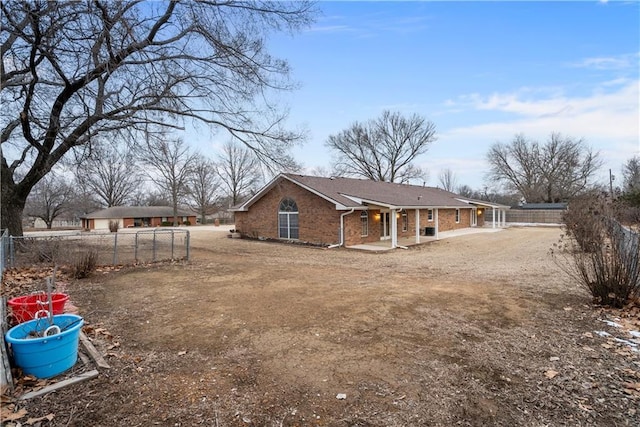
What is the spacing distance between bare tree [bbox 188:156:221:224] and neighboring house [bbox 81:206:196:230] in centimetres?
240

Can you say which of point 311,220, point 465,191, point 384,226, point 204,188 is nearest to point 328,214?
point 311,220

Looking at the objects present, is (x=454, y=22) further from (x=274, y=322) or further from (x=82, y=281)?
(x=82, y=281)

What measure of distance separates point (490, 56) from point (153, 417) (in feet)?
43.2

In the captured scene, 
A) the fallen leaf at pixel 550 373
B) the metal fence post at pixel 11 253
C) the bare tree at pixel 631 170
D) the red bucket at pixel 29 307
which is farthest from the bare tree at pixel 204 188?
the bare tree at pixel 631 170

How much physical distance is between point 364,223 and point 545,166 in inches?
1497

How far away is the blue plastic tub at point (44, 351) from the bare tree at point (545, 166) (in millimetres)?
48762

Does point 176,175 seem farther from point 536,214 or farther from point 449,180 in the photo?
point 449,180

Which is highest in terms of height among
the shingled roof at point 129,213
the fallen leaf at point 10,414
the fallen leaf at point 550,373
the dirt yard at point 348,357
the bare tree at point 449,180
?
the bare tree at point 449,180

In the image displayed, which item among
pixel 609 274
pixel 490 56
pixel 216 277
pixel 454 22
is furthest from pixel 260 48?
pixel 609 274

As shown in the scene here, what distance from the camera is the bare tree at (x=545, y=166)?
41.2 m

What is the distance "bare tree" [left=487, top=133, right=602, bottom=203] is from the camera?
41.2 m

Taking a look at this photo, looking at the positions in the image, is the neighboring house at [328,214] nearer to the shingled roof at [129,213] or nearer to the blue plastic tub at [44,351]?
the blue plastic tub at [44,351]

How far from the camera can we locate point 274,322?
5176mm

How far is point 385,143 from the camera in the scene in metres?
39.8
